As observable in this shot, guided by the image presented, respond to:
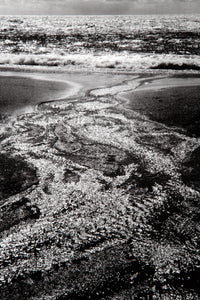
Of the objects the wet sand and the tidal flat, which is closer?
the tidal flat

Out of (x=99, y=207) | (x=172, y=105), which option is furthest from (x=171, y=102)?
(x=99, y=207)

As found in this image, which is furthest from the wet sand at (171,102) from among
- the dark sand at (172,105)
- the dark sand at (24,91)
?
the dark sand at (24,91)

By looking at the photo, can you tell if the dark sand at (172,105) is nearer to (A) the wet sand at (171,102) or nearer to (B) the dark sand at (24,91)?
(A) the wet sand at (171,102)

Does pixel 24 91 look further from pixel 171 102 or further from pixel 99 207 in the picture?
pixel 99 207

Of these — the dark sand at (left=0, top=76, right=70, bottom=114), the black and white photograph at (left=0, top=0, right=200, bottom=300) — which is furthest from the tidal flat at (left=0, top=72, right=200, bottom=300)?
the dark sand at (left=0, top=76, right=70, bottom=114)

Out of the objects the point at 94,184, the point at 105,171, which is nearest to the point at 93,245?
the point at 94,184

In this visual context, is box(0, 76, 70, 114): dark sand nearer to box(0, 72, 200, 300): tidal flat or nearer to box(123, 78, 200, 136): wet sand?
box(0, 72, 200, 300): tidal flat
